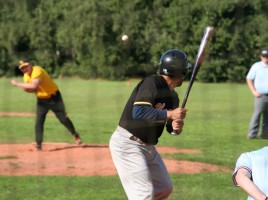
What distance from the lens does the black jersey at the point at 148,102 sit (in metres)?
5.76

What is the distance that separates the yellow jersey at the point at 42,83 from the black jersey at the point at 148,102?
214 inches

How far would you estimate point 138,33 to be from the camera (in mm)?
21891

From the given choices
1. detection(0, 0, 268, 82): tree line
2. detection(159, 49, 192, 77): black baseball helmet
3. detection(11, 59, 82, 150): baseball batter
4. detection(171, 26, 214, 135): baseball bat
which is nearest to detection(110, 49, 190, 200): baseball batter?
detection(159, 49, 192, 77): black baseball helmet

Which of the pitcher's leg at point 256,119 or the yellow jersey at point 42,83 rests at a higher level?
the yellow jersey at point 42,83

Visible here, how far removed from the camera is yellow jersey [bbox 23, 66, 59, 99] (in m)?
11.3

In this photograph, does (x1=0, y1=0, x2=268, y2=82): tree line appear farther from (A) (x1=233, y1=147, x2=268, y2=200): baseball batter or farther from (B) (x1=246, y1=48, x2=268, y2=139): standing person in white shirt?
(A) (x1=233, y1=147, x2=268, y2=200): baseball batter

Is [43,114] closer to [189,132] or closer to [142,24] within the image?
[189,132]

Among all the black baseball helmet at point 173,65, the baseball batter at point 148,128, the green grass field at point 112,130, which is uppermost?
the black baseball helmet at point 173,65

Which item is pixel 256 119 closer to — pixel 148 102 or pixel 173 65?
pixel 173 65

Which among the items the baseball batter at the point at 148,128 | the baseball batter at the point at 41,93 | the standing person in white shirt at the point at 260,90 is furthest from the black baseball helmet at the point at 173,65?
the standing person in white shirt at the point at 260,90

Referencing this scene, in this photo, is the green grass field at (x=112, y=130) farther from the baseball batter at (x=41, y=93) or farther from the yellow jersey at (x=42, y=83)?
the yellow jersey at (x=42, y=83)

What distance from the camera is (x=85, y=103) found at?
25.4 m

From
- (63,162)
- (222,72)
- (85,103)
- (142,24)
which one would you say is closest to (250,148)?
(63,162)

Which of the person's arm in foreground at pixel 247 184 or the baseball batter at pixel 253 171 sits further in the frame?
the baseball batter at pixel 253 171
